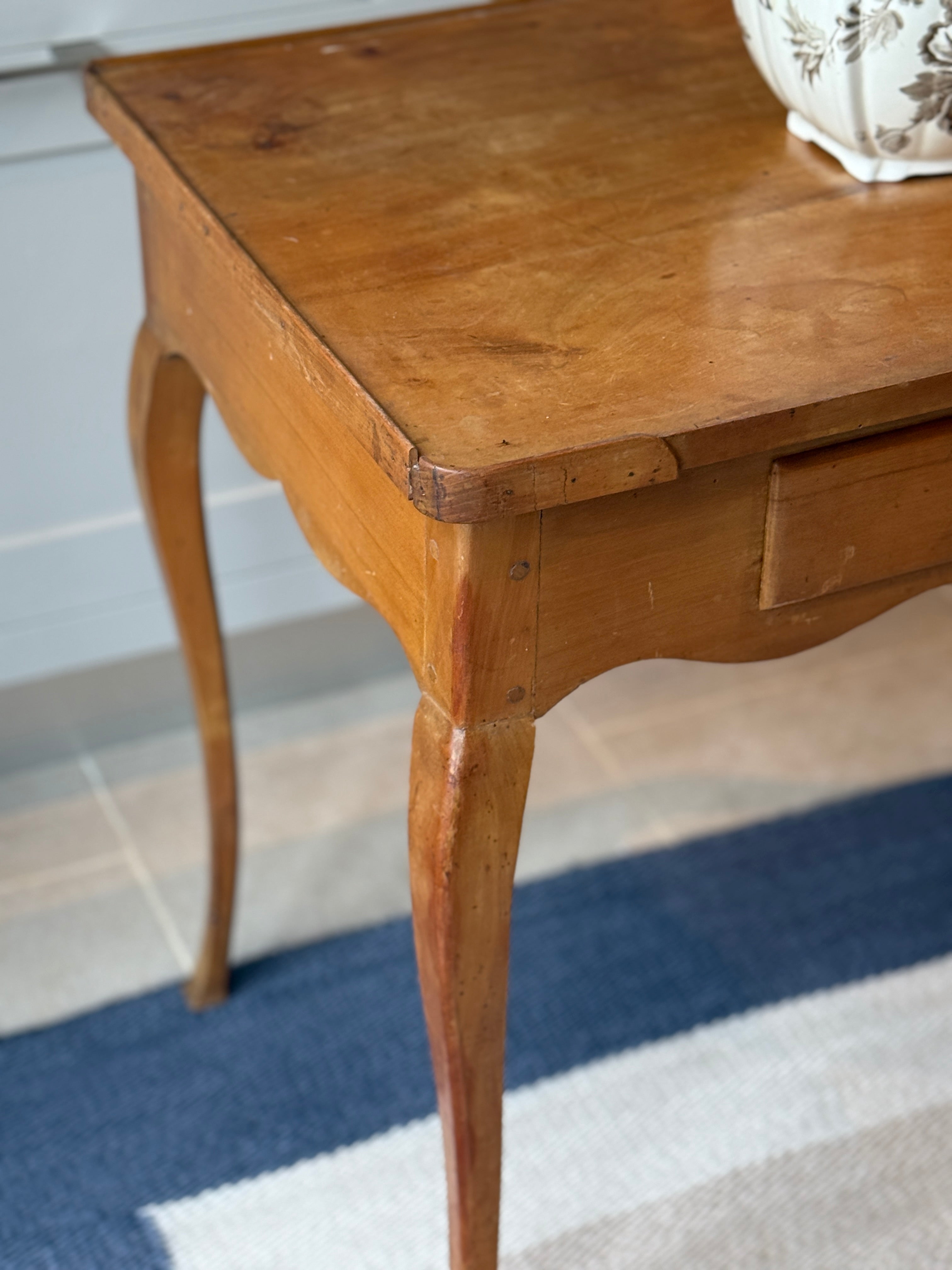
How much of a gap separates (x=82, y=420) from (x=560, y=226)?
0.68 metres

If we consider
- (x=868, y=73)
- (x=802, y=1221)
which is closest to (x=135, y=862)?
(x=802, y=1221)

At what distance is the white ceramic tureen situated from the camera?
2.24ft

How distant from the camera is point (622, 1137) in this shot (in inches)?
41.0

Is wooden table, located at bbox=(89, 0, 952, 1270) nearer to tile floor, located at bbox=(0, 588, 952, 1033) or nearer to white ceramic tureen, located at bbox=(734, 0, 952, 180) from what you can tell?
white ceramic tureen, located at bbox=(734, 0, 952, 180)

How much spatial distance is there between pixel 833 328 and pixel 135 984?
83 centimetres

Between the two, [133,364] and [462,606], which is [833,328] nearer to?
[462,606]

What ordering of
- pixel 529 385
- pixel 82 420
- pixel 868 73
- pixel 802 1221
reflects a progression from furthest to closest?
pixel 82 420
pixel 802 1221
pixel 868 73
pixel 529 385

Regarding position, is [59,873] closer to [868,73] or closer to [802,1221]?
[802,1221]

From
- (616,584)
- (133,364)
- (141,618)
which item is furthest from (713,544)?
(141,618)

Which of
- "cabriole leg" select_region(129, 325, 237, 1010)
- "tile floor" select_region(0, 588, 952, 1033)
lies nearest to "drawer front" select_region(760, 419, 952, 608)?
"cabriole leg" select_region(129, 325, 237, 1010)

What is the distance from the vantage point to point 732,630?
2.13 feet

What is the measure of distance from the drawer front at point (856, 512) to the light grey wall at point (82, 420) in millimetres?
765

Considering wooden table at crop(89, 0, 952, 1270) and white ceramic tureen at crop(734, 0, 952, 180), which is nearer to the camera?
wooden table at crop(89, 0, 952, 1270)

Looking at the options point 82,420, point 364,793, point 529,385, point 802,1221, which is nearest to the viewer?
point 529,385
